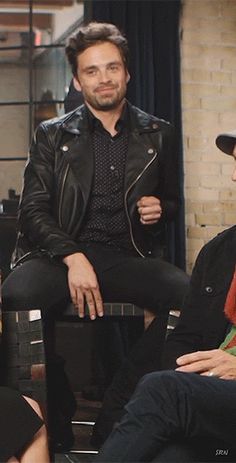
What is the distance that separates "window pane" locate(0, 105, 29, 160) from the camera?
5.38 metres

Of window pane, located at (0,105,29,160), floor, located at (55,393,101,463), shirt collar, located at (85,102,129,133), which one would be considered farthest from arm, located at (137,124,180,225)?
window pane, located at (0,105,29,160)

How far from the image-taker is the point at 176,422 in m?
1.66

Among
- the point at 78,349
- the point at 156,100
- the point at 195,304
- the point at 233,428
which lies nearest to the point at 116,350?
the point at 78,349

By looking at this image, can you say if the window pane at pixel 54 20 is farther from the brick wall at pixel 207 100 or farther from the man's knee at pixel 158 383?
the man's knee at pixel 158 383

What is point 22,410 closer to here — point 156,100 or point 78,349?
point 78,349

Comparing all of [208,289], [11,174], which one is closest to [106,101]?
[208,289]

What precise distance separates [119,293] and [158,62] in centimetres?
222

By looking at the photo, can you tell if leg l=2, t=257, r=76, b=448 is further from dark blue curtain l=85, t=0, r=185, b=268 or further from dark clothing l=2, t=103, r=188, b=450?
dark blue curtain l=85, t=0, r=185, b=268

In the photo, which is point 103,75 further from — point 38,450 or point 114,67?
point 38,450

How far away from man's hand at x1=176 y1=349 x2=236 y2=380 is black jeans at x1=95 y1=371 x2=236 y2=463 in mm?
152

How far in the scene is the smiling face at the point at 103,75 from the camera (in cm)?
281

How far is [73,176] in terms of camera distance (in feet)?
9.12

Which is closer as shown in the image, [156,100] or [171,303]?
[171,303]

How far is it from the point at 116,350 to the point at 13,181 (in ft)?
5.55
